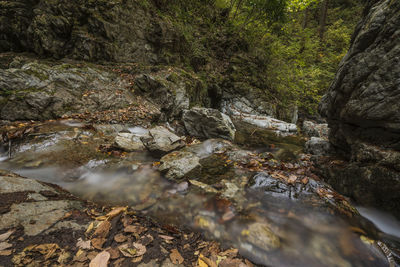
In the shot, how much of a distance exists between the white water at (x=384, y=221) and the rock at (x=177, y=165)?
316cm

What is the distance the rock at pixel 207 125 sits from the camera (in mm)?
6188

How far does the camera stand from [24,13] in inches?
267

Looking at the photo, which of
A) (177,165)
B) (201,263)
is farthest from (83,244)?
(177,165)

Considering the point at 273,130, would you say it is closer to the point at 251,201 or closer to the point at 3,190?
the point at 251,201

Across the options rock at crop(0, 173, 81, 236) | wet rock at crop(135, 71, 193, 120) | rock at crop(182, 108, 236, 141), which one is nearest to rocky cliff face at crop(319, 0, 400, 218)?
rock at crop(182, 108, 236, 141)

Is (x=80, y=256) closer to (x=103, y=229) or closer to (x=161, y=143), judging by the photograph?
(x=103, y=229)

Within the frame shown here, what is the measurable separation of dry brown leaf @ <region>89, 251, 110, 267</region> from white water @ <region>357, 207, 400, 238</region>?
3762 mm

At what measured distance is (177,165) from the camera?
12.0 feet

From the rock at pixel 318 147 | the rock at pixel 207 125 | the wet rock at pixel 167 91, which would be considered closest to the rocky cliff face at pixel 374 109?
the rock at pixel 318 147

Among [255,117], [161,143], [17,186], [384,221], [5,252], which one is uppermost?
[255,117]

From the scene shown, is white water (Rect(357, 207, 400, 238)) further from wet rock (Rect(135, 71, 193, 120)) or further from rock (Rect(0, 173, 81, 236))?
wet rock (Rect(135, 71, 193, 120))

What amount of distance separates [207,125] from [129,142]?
3.01m

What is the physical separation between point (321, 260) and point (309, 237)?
1.11ft

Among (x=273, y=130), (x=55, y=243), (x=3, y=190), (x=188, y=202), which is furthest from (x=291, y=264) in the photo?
(x=273, y=130)
